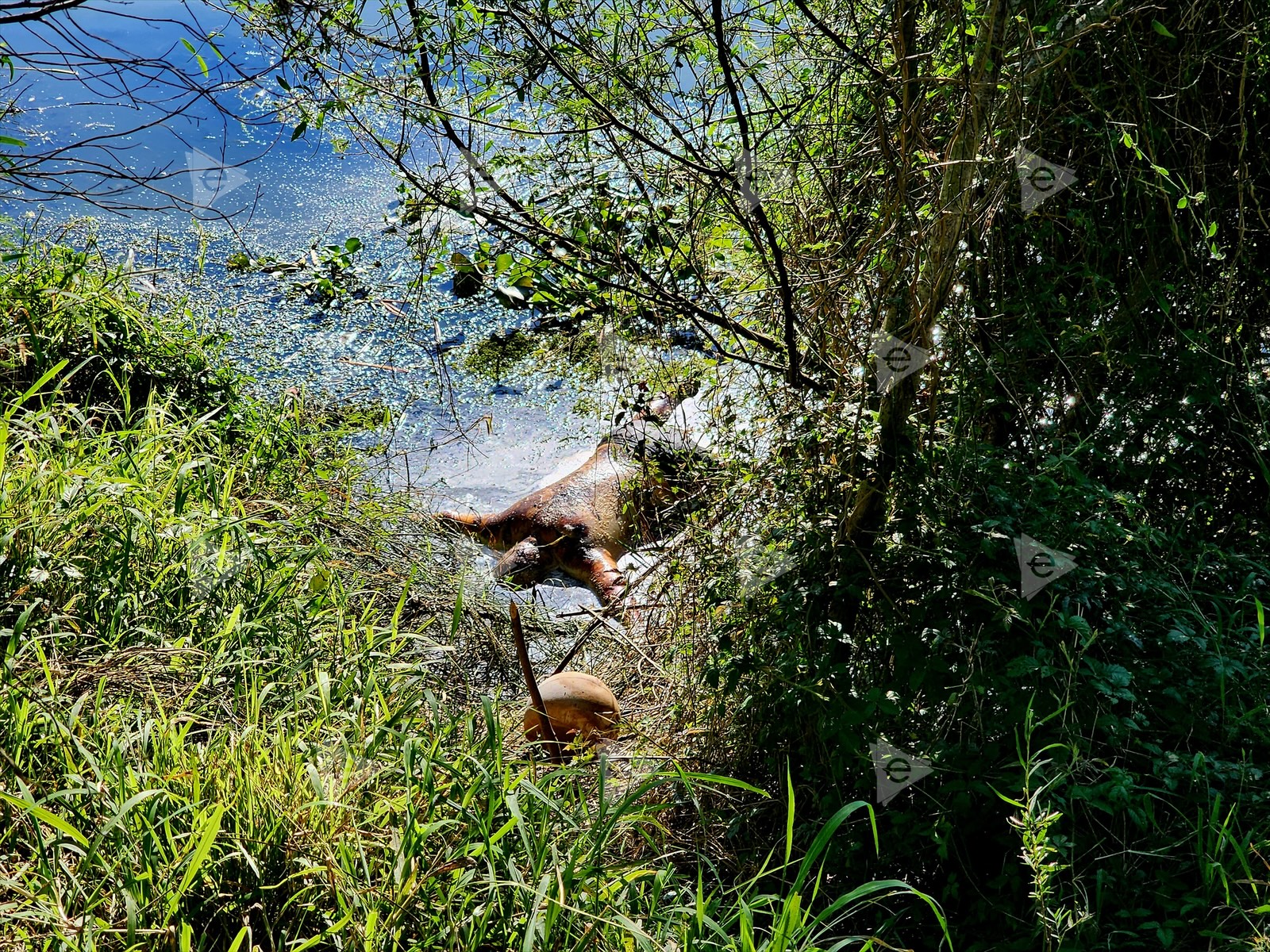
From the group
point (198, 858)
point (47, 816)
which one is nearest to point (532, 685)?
point (198, 858)

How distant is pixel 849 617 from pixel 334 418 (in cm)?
346

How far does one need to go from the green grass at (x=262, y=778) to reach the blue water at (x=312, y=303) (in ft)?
5.58

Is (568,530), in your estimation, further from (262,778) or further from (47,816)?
(47,816)

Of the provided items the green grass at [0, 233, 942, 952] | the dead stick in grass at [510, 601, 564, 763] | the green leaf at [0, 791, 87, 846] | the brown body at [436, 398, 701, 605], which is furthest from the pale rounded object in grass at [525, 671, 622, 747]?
the green leaf at [0, 791, 87, 846]

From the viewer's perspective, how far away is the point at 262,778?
1860 millimetres

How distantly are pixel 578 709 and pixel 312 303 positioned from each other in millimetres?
4386

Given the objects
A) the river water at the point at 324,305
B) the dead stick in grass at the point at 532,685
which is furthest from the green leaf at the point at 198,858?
the river water at the point at 324,305

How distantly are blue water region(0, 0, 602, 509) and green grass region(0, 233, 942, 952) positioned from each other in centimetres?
170

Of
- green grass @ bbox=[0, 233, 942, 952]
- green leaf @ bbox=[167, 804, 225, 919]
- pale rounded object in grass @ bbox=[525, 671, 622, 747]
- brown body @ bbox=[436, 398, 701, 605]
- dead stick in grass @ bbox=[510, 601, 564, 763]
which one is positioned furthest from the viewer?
brown body @ bbox=[436, 398, 701, 605]

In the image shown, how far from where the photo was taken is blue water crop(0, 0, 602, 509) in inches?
214

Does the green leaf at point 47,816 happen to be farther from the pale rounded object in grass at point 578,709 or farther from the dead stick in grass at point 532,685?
the pale rounded object in grass at point 578,709

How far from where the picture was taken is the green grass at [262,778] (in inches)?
66.7

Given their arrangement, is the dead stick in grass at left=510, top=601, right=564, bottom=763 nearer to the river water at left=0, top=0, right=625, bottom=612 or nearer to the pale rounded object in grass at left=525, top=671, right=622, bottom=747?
the pale rounded object in grass at left=525, top=671, right=622, bottom=747

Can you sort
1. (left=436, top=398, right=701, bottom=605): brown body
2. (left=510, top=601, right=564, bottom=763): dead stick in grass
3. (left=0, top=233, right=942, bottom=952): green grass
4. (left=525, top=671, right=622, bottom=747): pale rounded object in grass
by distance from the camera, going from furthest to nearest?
(left=436, top=398, right=701, bottom=605): brown body < (left=525, top=671, right=622, bottom=747): pale rounded object in grass < (left=510, top=601, right=564, bottom=763): dead stick in grass < (left=0, top=233, right=942, bottom=952): green grass
